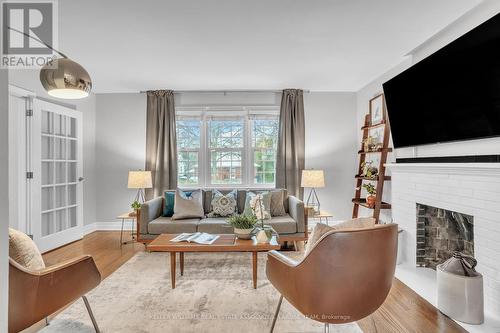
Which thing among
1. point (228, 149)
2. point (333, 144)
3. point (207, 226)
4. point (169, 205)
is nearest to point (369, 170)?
point (333, 144)

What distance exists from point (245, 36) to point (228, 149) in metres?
2.34

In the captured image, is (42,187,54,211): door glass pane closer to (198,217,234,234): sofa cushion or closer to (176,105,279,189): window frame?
(176,105,279,189): window frame

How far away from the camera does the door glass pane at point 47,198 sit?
370 centimetres

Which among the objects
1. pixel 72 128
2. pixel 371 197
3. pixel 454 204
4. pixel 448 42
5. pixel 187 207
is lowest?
pixel 187 207

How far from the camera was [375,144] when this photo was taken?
13.1 feet

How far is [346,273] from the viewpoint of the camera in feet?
4.93

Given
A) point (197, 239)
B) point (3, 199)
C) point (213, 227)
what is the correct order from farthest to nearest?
1. point (213, 227)
2. point (197, 239)
3. point (3, 199)

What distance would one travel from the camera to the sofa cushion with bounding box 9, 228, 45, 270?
1535 millimetres

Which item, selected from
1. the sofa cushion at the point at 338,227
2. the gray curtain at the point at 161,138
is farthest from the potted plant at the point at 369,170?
the gray curtain at the point at 161,138

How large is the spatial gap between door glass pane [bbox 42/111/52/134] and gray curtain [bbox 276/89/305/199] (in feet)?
11.2

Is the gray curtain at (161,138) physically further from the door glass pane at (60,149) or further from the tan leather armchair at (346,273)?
the tan leather armchair at (346,273)

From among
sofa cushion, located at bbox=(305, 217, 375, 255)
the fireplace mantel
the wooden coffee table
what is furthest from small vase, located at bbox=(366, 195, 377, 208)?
sofa cushion, located at bbox=(305, 217, 375, 255)

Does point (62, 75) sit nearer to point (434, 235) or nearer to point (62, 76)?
point (62, 76)

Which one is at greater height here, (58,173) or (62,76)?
(62,76)
